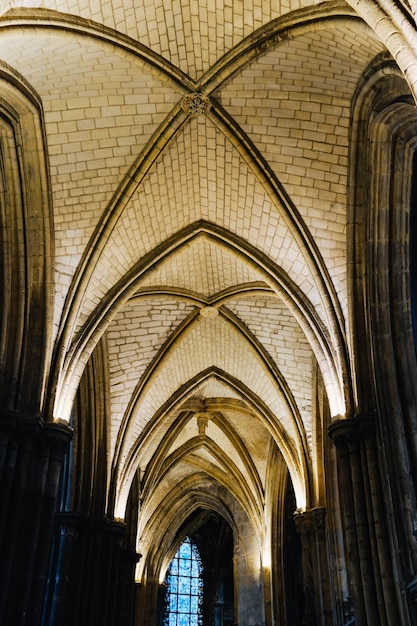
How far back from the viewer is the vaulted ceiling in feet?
30.6

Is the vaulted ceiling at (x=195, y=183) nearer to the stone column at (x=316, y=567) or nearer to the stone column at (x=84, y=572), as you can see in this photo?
the stone column at (x=316, y=567)

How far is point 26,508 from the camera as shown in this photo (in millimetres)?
9586

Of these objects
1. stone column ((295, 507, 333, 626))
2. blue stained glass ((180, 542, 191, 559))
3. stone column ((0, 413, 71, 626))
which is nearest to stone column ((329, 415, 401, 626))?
stone column ((0, 413, 71, 626))

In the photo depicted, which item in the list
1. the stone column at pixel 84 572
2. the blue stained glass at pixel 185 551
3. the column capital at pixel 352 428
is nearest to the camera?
the column capital at pixel 352 428

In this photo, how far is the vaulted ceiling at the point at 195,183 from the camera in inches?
367

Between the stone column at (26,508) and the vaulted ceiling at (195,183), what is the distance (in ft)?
3.14

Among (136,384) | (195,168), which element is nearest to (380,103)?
(195,168)

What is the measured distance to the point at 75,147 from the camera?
10883 mm

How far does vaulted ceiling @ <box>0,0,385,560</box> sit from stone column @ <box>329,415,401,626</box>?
0.82 m

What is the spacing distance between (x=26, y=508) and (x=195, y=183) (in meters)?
5.89

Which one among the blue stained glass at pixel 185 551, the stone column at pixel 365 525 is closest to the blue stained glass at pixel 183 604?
the blue stained glass at pixel 185 551

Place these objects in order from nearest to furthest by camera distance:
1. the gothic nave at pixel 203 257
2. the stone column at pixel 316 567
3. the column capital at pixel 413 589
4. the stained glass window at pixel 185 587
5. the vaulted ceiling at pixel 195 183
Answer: the column capital at pixel 413 589
the gothic nave at pixel 203 257
the vaulted ceiling at pixel 195 183
the stone column at pixel 316 567
the stained glass window at pixel 185 587

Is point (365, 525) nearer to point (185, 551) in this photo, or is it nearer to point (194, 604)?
point (194, 604)

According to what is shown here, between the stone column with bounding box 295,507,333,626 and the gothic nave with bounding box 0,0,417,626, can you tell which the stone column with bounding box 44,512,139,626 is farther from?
the stone column with bounding box 295,507,333,626
